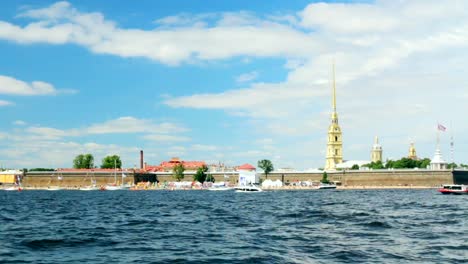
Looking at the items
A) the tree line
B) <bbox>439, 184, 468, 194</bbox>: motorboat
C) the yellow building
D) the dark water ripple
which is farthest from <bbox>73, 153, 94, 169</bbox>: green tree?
the dark water ripple

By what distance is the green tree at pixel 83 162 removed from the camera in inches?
7072

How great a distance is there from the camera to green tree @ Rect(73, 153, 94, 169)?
589 ft

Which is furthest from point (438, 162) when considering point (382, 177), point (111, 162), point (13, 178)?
point (13, 178)

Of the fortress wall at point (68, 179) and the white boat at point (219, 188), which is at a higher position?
the fortress wall at point (68, 179)

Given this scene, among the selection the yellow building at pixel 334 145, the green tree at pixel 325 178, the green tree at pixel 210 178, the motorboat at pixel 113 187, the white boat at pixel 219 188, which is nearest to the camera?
the white boat at pixel 219 188

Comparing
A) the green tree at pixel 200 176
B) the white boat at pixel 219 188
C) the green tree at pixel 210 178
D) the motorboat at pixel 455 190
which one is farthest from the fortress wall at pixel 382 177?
the motorboat at pixel 455 190

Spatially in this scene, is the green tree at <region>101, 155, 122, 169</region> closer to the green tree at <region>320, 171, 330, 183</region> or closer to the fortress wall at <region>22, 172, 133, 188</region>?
the fortress wall at <region>22, 172, 133, 188</region>

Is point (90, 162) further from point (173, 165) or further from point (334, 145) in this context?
point (334, 145)

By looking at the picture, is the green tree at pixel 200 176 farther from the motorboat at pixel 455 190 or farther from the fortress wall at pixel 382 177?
the motorboat at pixel 455 190

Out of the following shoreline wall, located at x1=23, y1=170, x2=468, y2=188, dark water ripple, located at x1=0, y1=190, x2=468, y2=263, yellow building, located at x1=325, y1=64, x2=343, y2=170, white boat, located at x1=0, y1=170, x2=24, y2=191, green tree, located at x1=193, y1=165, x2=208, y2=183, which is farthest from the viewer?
yellow building, located at x1=325, y1=64, x2=343, y2=170

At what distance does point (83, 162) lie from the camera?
180 metres

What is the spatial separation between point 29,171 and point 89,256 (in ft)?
517

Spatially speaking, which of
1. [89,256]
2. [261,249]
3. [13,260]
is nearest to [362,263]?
[261,249]

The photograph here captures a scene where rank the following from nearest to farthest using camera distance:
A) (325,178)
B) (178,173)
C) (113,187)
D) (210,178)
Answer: (325,178) → (113,187) → (210,178) → (178,173)
